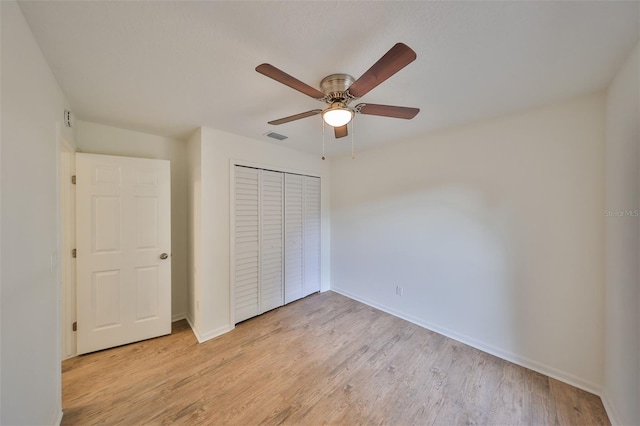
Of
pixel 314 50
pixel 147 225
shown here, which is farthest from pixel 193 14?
pixel 147 225

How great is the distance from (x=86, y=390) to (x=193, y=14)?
106 inches

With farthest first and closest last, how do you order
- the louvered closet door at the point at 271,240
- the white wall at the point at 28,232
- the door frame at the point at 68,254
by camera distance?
the louvered closet door at the point at 271,240 < the door frame at the point at 68,254 < the white wall at the point at 28,232

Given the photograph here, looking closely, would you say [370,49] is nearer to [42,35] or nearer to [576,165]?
[42,35]

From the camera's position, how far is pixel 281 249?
3.17 meters

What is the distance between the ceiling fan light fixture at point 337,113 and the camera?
143 cm

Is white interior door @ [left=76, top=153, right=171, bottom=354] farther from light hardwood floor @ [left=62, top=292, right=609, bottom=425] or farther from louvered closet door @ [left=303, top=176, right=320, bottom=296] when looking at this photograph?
louvered closet door @ [left=303, top=176, right=320, bottom=296]

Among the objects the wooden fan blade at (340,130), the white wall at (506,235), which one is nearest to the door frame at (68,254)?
the wooden fan blade at (340,130)

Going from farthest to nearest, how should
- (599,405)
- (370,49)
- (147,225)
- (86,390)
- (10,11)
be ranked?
(147,225) < (86,390) < (599,405) < (370,49) < (10,11)

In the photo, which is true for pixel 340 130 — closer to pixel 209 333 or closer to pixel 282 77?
pixel 282 77

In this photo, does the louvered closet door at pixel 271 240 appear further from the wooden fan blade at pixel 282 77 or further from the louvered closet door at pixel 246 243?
the wooden fan blade at pixel 282 77

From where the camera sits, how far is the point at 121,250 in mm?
2275

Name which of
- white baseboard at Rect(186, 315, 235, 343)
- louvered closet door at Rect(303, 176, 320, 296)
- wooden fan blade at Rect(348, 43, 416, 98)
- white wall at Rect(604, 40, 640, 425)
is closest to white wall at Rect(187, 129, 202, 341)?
white baseboard at Rect(186, 315, 235, 343)

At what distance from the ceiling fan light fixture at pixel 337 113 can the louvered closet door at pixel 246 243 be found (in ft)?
5.24

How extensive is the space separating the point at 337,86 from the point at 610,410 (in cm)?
286
